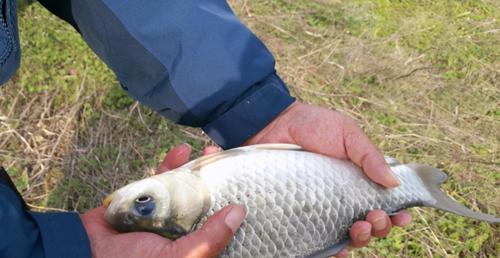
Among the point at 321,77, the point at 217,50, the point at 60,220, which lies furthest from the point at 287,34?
the point at 60,220

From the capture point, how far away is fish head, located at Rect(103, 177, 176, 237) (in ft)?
5.95

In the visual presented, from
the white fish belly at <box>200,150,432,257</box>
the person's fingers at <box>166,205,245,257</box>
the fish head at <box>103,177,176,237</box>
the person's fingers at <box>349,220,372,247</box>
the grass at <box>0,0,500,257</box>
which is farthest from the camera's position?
the grass at <box>0,0,500,257</box>

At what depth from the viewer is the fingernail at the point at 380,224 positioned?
6.86 ft

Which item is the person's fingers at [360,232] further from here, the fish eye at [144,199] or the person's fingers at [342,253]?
the fish eye at [144,199]

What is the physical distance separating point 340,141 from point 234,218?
2.16 ft

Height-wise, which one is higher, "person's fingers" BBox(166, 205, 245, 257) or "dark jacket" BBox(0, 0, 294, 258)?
"dark jacket" BBox(0, 0, 294, 258)

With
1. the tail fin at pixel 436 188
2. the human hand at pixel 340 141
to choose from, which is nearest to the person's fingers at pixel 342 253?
the human hand at pixel 340 141

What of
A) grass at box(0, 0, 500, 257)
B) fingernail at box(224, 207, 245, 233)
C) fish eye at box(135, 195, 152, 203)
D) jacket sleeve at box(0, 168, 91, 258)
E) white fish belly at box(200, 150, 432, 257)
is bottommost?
grass at box(0, 0, 500, 257)

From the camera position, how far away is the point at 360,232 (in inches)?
80.0

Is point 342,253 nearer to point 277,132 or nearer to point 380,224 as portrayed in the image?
point 380,224

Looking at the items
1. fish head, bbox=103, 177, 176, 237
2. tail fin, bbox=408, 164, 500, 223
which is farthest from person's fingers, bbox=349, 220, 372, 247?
fish head, bbox=103, 177, 176, 237

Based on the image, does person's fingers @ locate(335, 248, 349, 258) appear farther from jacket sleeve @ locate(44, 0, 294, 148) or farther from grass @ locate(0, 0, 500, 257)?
grass @ locate(0, 0, 500, 257)

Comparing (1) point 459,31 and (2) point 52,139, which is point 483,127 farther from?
(2) point 52,139

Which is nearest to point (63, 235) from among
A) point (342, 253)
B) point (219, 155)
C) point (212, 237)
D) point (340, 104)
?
point (212, 237)
